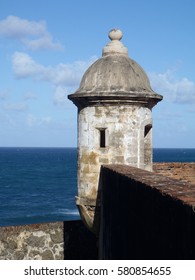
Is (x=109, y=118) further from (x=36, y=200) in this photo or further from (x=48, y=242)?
(x=36, y=200)

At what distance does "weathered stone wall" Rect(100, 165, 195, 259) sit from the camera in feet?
10.7

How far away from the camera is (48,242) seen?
35.8 ft

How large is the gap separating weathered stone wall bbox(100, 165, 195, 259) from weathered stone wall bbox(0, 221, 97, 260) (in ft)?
13.9

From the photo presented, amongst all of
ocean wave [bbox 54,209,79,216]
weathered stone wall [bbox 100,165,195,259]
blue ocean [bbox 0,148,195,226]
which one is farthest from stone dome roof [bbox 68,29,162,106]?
ocean wave [bbox 54,209,79,216]

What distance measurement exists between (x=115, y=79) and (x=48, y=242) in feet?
15.3

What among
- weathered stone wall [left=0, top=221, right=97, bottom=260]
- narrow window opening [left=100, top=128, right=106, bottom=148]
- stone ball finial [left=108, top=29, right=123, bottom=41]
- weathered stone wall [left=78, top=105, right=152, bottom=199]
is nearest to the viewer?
weathered stone wall [left=78, top=105, right=152, bottom=199]

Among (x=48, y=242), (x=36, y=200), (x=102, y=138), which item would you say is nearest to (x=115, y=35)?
(x=102, y=138)

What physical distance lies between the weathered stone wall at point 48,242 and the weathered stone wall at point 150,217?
13.9 ft

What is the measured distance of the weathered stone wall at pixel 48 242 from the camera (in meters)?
10.5

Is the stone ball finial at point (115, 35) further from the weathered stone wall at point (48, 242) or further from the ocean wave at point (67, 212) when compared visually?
the ocean wave at point (67, 212)

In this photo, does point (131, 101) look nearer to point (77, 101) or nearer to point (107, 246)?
point (77, 101)

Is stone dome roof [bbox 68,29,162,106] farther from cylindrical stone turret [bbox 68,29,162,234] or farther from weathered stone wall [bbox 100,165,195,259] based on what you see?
weathered stone wall [bbox 100,165,195,259]

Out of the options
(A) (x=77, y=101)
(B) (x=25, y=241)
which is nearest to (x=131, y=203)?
(A) (x=77, y=101)

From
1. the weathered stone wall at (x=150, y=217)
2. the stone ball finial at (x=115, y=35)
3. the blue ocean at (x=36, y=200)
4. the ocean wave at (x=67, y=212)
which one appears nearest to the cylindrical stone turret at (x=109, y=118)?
the stone ball finial at (x=115, y=35)
